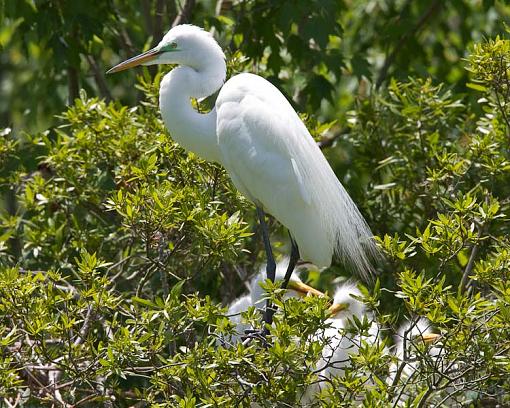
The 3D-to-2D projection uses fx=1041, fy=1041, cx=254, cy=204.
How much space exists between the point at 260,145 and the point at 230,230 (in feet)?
2.03

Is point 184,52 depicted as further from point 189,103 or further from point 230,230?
point 230,230

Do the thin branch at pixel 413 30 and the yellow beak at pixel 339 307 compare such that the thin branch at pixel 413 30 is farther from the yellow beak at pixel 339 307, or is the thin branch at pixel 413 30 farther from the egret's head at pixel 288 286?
the yellow beak at pixel 339 307

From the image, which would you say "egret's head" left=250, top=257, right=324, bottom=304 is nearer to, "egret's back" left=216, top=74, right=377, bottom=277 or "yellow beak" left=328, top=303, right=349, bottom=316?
"yellow beak" left=328, top=303, right=349, bottom=316

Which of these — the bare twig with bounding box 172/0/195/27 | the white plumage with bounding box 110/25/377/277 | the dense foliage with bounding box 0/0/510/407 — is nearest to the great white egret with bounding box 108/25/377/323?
the white plumage with bounding box 110/25/377/277

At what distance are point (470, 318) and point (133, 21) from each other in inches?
127

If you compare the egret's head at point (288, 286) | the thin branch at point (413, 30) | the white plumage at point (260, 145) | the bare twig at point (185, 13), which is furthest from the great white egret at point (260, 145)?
the thin branch at point (413, 30)

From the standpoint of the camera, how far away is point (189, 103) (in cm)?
356

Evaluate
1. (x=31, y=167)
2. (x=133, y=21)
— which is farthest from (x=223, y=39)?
(x=31, y=167)

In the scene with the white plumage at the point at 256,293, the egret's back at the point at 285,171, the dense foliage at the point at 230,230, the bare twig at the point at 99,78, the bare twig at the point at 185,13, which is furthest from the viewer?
the bare twig at the point at 99,78

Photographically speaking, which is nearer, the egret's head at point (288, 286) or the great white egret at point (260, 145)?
the great white egret at point (260, 145)

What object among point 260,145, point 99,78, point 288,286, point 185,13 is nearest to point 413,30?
point 185,13

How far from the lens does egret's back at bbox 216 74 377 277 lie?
3.49m

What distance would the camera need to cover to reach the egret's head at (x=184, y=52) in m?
3.54

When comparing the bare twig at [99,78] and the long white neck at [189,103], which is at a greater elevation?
the long white neck at [189,103]
